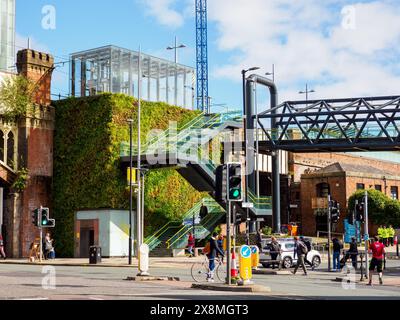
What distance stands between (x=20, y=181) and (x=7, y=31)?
199 ft

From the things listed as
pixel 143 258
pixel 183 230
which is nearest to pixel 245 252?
pixel 143 258

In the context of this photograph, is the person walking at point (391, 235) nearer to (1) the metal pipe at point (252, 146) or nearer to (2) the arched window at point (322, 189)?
(1) the metal pipe at point (252, 146)

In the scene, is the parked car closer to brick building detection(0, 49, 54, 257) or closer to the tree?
brick building detection(0, 49, 54, 257)

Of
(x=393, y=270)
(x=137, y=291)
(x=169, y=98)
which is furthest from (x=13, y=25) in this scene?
(x=137, y=291)

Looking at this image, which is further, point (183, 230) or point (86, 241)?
point (183, 230)

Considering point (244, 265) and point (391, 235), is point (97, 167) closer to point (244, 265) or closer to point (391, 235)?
point (391, 235)

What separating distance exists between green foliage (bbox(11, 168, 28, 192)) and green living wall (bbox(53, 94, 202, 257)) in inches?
121

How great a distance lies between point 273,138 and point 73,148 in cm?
1564

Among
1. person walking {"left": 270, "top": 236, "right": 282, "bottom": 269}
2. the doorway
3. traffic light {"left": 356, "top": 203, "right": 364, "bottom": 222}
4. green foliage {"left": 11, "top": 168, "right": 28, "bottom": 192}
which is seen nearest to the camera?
traffic light {"left": 356, "top": 203, "right": 364, "bottom": 222}

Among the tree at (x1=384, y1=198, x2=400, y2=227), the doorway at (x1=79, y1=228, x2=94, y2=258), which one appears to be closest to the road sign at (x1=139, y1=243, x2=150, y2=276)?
the doorway at (x1=79, y1=228, x2=94, y2=258)

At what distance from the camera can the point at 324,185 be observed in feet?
217

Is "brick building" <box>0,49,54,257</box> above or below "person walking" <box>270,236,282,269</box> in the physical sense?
above

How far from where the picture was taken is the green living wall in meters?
47.3
